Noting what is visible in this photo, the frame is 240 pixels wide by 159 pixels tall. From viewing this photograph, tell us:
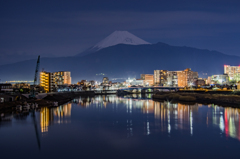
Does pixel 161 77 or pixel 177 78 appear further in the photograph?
pixel 161 77

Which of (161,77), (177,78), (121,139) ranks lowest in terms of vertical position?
(121,139)

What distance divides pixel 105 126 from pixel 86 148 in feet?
24.4

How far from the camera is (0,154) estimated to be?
14.4m

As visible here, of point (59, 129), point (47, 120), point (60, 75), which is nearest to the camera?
point (59, 129)

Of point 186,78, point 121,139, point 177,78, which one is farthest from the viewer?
point 177,78

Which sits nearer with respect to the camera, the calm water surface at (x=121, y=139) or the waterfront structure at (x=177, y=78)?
the calm water surface at (x=121, y=139)

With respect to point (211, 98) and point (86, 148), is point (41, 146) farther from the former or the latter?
point (211, 98)

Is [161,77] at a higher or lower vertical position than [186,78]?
higher

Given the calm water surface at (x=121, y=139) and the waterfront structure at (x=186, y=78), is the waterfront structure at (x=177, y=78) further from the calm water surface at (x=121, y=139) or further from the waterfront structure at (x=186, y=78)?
the calm water surface at (x=121, y=139)

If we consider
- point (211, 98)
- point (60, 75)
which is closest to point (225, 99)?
point (211, 98)

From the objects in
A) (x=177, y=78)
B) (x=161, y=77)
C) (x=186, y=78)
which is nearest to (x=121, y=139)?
(x=186, y=78)

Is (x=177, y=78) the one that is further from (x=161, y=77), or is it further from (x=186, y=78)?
(x=161, y=77)

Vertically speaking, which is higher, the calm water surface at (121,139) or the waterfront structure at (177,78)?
the waterfront structure at (177,78)

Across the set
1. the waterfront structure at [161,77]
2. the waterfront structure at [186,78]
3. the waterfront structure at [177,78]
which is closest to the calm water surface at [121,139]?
the waterfront structure at [177,78]
